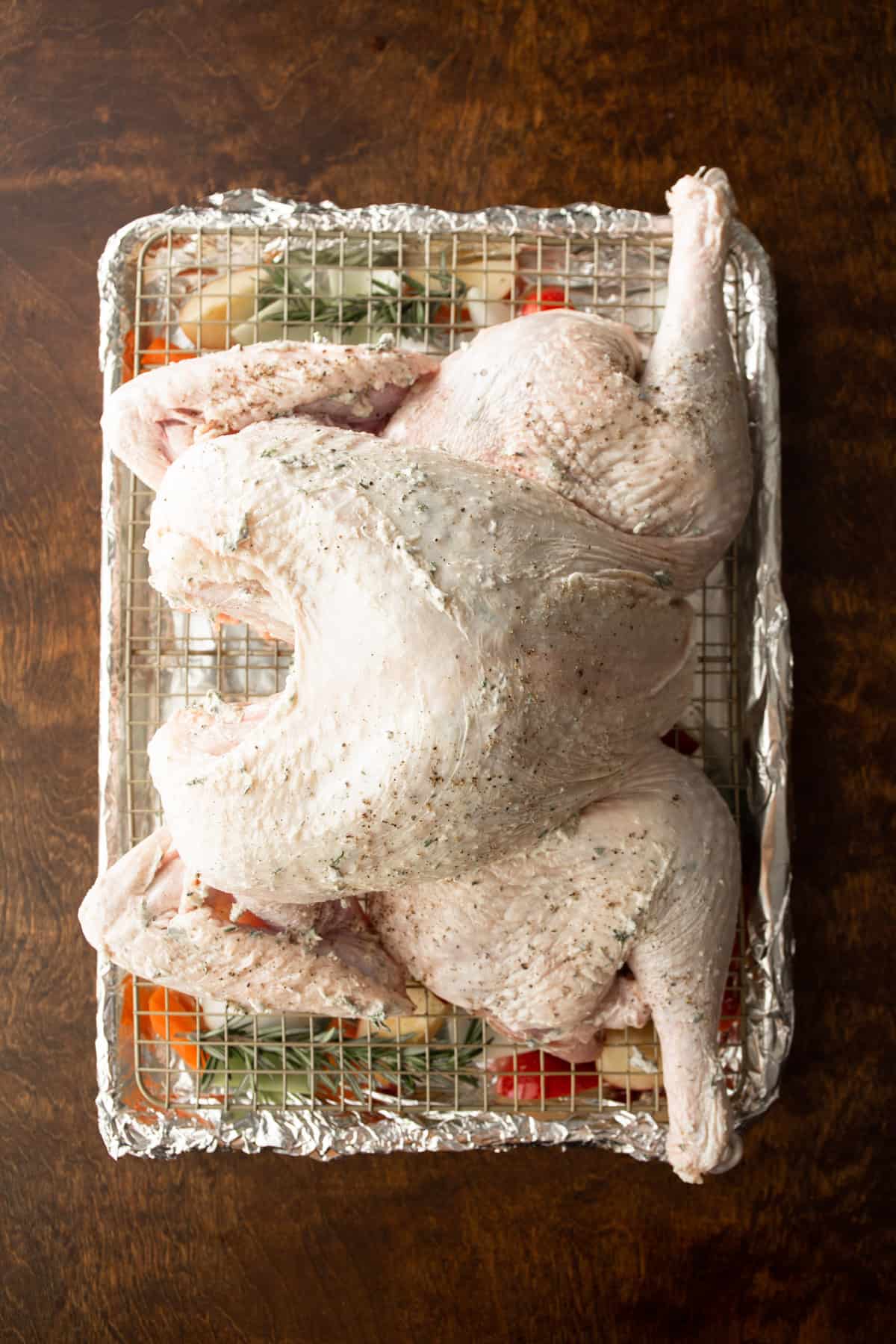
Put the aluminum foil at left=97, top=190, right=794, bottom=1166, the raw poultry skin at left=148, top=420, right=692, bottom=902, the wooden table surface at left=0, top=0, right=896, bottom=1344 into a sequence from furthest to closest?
the wooden table surface at left=0, top=0, right=896, bottom=1344 < the aluminum foil at left=97, top=190, right=794, bottom=1166 < the raw poultry skin at left=148, top=420, right=692, bottom=902

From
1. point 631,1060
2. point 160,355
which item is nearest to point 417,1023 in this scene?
point 631,1060

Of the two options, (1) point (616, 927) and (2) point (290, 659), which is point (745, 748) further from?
(2) point (290, 659)

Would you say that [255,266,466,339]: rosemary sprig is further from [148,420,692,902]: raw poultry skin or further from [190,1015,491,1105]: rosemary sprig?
[190,1015,491,1105]: rosemary sprig

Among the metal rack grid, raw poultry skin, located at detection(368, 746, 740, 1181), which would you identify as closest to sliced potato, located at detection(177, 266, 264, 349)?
the metal rack grid

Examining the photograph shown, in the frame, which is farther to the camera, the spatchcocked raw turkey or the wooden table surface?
the wooden table surface

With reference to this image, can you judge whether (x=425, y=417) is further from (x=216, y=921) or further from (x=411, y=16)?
(x=411, y=16)

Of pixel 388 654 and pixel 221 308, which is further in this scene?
pixel 221 308

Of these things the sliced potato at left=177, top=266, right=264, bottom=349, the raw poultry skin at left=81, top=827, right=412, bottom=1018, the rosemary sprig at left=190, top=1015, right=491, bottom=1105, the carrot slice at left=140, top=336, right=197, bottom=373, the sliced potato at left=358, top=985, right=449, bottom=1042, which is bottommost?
the rosemary sprig at left=190, top=1015, right=491, bottom=1105

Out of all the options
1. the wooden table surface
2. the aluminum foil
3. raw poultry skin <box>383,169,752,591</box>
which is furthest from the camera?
the wooden table surface
